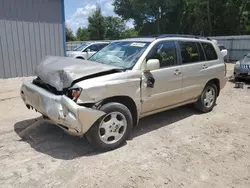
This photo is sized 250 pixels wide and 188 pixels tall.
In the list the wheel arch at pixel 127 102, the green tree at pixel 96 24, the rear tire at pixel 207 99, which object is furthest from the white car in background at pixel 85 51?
the green tree at pixel 96 24

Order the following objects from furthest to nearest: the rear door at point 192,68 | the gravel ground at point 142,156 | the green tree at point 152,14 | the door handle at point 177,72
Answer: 1. the green tree at point 152,14
2. the rear door at point 192,68
3. the door handle at point 177,72
4. the gravel ground at point 142,156

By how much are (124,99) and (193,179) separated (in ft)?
5.23

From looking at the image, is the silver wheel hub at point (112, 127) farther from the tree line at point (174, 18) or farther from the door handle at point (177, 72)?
the tree line at point (174, 18)

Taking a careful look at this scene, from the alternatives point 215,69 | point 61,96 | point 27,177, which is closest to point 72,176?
point 27,177

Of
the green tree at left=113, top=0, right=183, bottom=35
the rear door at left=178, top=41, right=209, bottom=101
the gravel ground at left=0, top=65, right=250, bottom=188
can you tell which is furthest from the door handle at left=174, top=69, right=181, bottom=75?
the green tree at left=113, top=0, right=183, bottom=35

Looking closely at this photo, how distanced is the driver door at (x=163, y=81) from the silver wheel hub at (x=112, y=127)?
0.56 meters

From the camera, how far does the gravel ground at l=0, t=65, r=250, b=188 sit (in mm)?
3109

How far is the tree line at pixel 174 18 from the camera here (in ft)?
96.4

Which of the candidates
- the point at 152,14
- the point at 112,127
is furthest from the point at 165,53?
the point at 152,14

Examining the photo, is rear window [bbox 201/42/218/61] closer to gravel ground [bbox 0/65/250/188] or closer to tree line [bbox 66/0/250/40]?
gravel ground [bbox 0/65/250/188]

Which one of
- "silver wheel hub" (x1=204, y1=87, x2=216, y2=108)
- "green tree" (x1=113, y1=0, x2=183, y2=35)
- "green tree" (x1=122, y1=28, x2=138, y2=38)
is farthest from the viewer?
"green tree" (x1=122, y1=28, x2=138, y2=38)

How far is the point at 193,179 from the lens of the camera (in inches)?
124

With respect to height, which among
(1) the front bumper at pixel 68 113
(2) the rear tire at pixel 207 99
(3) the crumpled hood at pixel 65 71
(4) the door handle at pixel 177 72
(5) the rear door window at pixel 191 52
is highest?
(5) the rear door window at pixel 191 52

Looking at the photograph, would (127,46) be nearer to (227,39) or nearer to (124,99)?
(124,99)
